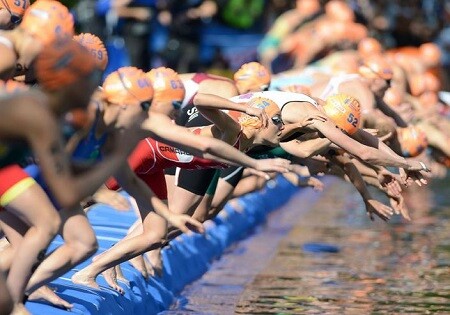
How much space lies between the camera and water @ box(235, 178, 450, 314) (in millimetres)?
11414

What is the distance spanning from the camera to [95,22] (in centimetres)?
1945

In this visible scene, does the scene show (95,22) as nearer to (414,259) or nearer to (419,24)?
(414,259)

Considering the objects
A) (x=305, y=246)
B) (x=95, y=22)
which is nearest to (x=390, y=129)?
(x=305, y=246)

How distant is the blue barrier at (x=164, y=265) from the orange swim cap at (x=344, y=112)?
1.96 meters

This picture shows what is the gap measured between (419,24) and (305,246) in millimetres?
20956

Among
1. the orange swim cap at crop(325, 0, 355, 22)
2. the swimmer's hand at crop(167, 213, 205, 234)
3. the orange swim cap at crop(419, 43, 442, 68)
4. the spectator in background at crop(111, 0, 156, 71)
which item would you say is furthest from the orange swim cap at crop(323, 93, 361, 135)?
the orange swim cap at crop(419, 43, 442, 68)

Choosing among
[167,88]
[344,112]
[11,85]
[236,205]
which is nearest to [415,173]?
[344,112]

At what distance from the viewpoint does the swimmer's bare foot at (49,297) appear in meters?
8.86

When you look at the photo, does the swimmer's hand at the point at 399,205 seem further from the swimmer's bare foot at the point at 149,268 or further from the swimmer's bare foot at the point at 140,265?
the swimmer's bare foot at the point at 140,265

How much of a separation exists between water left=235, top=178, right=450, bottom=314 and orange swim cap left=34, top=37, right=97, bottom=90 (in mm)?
4733

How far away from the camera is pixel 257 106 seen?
10.5 metres

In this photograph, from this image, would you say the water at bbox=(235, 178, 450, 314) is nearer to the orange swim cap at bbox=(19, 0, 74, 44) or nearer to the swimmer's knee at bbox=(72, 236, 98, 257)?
the swimmer's knee at bbox=(72, 236, 98, 257)

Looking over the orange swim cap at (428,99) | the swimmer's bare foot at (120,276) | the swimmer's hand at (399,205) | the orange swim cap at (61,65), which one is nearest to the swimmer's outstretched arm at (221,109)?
the swimmer's bare foot at (120,276)

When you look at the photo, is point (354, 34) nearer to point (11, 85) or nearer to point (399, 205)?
point (399, 205)
